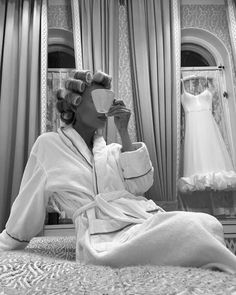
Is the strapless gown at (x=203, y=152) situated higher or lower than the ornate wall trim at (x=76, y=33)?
lower

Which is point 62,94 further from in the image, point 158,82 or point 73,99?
point 158,82

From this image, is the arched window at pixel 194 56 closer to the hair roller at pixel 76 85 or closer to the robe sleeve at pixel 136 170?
the hair roller at pixel 76 85

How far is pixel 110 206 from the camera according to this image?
46.1 inches

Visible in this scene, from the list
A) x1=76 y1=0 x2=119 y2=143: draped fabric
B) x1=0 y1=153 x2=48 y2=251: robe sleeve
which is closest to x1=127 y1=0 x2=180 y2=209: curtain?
x1=76 y1=0 x2=119 y2=143: draped fabric

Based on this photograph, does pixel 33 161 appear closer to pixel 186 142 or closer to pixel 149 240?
pixel 149 240

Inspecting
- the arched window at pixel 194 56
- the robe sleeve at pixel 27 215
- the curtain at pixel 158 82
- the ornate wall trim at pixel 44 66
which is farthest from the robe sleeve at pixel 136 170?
the arched window at pixel 194 56

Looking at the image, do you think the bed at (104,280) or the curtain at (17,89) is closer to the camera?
the bed at (104,280)

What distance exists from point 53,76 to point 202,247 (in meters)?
2.28

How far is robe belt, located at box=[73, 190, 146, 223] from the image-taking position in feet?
3.73

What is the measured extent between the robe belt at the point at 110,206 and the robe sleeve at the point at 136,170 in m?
0.08

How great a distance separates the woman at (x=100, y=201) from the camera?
2.72 ft

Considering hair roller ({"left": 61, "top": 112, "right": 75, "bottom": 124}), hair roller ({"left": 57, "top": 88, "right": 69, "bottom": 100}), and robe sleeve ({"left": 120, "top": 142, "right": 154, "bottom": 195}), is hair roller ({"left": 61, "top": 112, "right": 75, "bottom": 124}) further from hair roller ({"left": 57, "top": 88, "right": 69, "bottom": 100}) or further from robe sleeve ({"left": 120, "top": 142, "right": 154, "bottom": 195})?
robe sleeve ({"left": 120, "top": 142, "right": 154, "bottom": 195})

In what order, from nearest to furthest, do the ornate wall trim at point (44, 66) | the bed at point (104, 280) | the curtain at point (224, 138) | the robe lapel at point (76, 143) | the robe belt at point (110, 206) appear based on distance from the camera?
the bed at point (104, 280)
the robe belt at point (110, 206)
the robe lapel at point (76, 143)
the ornate wall trim at point (44, 66)
the curtain at point (224, 138)

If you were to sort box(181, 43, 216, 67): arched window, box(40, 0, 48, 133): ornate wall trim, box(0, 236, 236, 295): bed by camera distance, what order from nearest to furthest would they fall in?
box(0, 236, 236, 295): bed < box(40, 0, 48, 133): ornate wall trim < box(181, 43, 216, 67): arched window
